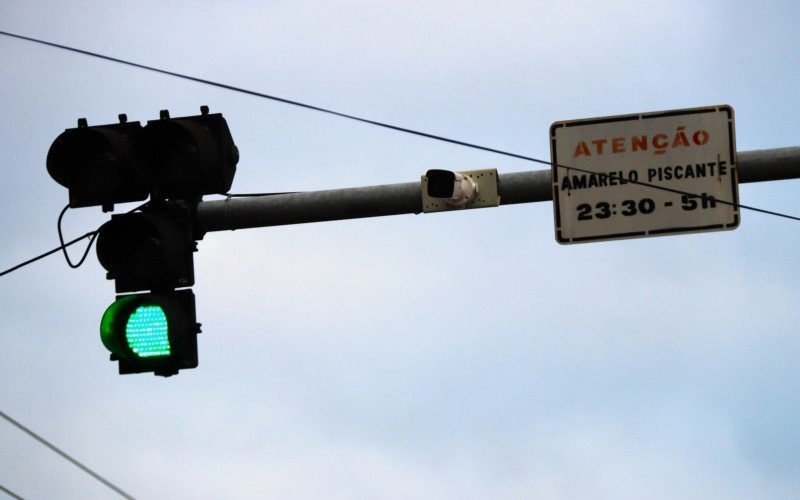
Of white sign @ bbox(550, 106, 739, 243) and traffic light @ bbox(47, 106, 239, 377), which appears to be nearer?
traffic light @ bbox(47, 106, 239, 377)

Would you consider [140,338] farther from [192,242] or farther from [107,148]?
[107,148]

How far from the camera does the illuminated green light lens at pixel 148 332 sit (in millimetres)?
6617

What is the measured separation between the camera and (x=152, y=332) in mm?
6660

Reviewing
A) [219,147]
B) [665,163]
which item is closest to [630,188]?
[665,163]

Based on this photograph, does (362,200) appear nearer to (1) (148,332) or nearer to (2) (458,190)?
(2) (458,190)

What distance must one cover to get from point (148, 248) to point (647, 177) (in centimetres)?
289

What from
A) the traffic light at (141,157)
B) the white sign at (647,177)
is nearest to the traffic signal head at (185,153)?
the traffic light at (141,157)

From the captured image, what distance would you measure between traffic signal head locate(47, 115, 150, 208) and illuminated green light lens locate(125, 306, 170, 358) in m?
0.69

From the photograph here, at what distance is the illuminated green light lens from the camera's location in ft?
21.7

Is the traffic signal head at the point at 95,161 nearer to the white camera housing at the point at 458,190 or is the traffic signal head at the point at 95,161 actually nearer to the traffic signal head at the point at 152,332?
the traffic signal head at the point at 152,332

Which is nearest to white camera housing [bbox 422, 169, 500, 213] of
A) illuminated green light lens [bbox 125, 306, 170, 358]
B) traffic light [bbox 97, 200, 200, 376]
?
traffic light [bbox 97, 200, 200, 376]

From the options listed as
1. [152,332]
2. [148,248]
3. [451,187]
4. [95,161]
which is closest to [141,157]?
[95,161]

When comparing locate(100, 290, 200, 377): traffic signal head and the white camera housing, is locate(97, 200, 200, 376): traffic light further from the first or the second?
the white camera housing

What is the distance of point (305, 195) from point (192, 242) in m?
0.72
